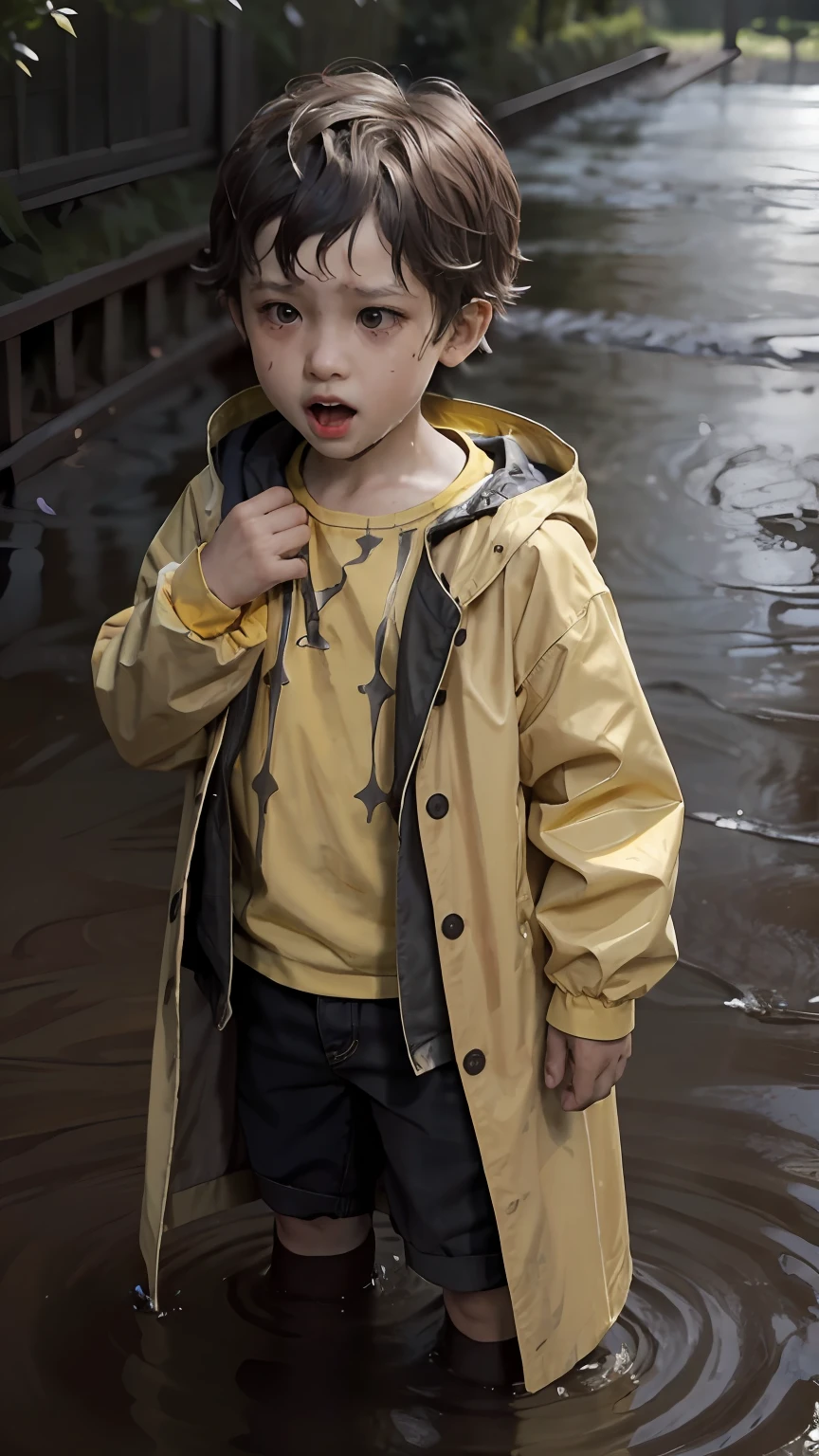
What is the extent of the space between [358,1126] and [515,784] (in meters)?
0.37

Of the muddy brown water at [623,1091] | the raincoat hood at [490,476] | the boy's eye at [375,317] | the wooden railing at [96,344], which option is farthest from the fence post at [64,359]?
the boy's eye at [375,317]

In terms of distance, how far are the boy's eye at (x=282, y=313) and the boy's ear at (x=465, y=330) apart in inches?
5.0

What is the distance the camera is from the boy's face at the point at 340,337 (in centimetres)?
109

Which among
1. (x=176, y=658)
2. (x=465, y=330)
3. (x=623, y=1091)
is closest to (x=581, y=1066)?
(x=176, y=658)

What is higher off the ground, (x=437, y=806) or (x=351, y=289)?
(x=351, y=289)

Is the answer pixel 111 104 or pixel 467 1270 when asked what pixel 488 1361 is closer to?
pixel 467 1270

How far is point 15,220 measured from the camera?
4.14m

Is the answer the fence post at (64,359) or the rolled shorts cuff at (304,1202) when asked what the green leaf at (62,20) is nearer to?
the fence post at (64,359)

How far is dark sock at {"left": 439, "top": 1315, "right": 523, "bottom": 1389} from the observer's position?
4.71 feet

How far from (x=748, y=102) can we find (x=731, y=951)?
8.93 meters

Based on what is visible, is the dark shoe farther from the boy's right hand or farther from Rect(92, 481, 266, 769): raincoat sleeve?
the boy's right hand

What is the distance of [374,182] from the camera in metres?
1.08

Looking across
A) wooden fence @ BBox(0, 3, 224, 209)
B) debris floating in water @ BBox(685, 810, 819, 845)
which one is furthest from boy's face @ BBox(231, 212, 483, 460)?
wooden fence @ BBox(0, 3, 224, 209)

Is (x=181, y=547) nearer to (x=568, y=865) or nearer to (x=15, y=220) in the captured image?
(x=568, y=865)
